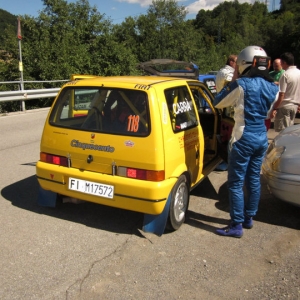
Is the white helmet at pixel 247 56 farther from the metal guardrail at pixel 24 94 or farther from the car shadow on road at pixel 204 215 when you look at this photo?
the metal guardrail at pixel 24 94

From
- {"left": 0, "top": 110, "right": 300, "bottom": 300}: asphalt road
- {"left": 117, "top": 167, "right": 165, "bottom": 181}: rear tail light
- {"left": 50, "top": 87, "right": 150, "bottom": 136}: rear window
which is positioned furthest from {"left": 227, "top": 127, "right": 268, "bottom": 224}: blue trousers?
{"left": 50, "top": 87, "right": 150, "bottom": 136}: rear window

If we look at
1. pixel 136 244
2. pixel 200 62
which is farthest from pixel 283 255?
pixel 200 62

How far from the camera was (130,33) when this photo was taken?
118ft

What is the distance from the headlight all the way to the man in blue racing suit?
52 cm

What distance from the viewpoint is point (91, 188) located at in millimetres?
3729

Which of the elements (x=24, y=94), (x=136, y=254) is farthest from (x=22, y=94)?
(x=136, y=254)

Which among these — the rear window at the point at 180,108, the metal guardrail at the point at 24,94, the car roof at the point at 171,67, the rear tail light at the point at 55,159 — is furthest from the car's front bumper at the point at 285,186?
the metal guardrail at the point at 24,94

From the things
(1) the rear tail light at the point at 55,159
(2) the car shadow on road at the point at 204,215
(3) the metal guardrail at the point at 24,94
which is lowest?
(2) the car shadow on road at the point at 204,215

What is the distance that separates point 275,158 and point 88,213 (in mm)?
2377

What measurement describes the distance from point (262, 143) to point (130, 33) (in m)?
34.4

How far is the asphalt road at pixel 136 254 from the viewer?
2.93m

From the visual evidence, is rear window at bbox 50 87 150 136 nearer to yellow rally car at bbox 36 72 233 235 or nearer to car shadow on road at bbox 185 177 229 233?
yellow rally car at bbox 36 72 233 235

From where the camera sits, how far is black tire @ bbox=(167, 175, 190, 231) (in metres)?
3.76

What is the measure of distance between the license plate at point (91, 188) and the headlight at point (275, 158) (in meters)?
1.99
